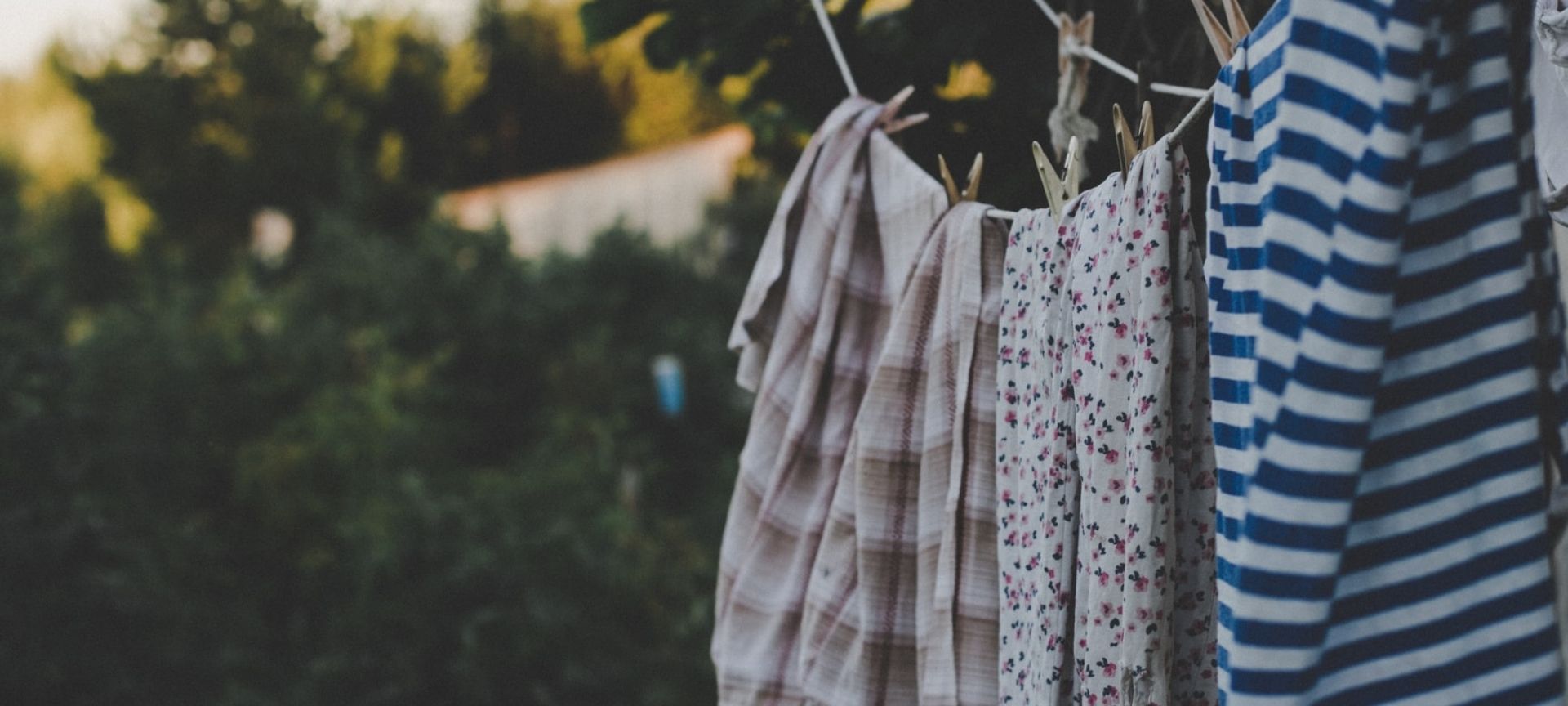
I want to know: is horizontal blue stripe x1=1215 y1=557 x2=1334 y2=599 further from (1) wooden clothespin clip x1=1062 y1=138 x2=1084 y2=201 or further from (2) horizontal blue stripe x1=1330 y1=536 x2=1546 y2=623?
(1) wooden clothespin clip x1=1062 y1=138 x2=1084 y2=201

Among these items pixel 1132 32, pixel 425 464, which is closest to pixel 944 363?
pixel 1132 32

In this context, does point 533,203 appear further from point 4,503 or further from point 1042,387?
point 1042,387

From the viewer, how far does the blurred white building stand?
8.89m

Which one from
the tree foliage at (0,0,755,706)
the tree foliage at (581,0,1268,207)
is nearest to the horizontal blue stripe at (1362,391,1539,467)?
the tree foliage at (581,0,1268,207)

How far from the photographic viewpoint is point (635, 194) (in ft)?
31.0

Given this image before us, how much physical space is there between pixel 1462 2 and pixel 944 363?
25.1 inches

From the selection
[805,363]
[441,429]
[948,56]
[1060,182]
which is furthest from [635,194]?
[1060,182]

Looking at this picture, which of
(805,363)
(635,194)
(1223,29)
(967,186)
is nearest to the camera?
(1223,29)

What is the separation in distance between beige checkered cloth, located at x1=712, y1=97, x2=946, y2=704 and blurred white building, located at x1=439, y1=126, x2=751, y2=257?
652 cm

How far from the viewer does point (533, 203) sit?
10.3 metres

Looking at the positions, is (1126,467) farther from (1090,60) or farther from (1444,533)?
(1090,60)

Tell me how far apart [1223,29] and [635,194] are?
28.7ft

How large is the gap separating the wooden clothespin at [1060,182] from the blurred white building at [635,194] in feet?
22.7

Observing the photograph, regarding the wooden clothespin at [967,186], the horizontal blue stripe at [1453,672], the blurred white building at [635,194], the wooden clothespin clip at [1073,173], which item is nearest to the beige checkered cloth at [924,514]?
the wooden clothespin at [967,186]
